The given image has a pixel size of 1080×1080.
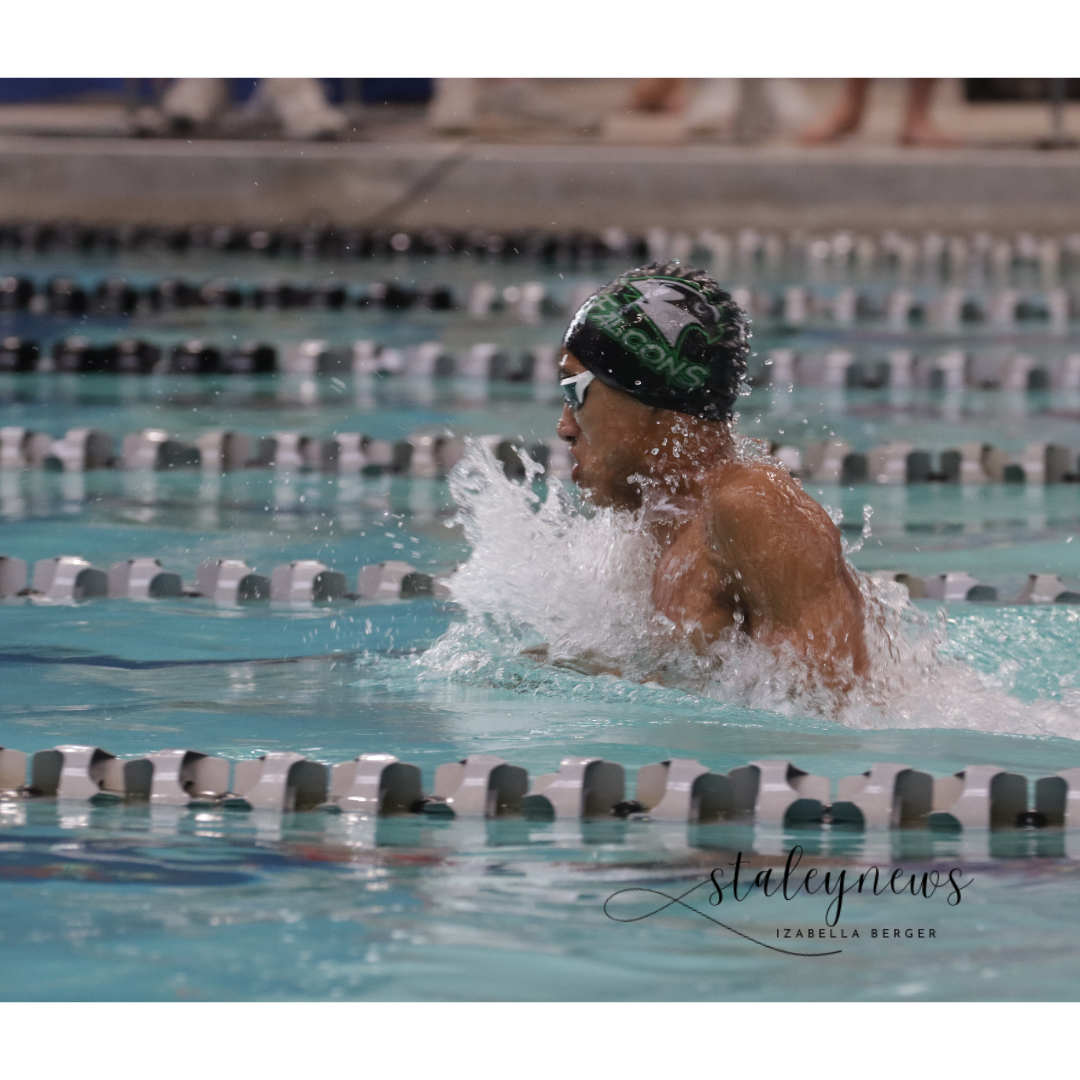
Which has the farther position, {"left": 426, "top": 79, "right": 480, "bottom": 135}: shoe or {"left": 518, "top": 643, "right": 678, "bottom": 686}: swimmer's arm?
{"left": 426, "top": 79, "right": 480, "bottom": 135}: shoe

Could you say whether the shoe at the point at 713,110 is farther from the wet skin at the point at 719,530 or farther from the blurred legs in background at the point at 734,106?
the wet skin at the point at 719,530

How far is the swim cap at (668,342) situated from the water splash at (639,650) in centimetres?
14

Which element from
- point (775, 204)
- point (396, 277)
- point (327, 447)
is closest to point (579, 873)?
point (327, 447)

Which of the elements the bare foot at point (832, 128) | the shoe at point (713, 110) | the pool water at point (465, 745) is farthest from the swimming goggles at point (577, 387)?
the shoe at point (713, 110)

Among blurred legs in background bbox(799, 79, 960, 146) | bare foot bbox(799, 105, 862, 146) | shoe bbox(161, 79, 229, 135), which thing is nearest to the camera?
shoe bbox(161, 79, 229, 135)

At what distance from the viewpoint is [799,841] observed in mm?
2596

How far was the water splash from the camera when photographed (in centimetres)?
305

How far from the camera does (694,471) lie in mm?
3074

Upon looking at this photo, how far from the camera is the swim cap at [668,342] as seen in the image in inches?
120

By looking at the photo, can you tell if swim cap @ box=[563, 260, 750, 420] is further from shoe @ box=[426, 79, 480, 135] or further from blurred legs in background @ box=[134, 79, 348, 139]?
shoe @ box=[426, 79, 480, 135]

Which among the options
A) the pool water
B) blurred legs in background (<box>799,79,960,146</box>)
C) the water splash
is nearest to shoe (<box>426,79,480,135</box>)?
blurred legs in background (<box>799,79,960,146</box>)

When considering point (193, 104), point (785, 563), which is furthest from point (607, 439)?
point (193, 104)

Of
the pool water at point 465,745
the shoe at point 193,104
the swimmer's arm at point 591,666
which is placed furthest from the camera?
the shoe at point 193,104

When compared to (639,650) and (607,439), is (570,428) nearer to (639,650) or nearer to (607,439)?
(607,439)
